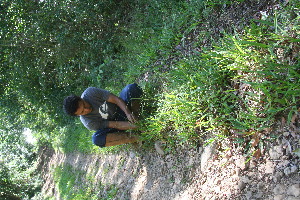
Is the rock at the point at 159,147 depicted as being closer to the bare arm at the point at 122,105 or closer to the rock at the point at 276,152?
the bare arm at the point at 122,105

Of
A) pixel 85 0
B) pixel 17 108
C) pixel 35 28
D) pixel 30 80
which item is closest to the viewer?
pixel 85 0

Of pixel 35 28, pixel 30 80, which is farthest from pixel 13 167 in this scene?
pixel 35 28

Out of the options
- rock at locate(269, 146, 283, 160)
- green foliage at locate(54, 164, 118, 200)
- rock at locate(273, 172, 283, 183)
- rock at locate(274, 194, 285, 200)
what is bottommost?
green foliage at locate(54, 164, 118, 200)

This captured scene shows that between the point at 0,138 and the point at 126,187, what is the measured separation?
9.41m

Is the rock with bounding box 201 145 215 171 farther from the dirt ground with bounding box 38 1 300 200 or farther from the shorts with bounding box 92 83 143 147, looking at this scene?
the shorts with bounding box 92 83 143 147

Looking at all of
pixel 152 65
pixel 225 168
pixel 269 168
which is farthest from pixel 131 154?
pixel 269 168

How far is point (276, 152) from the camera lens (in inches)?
81.9

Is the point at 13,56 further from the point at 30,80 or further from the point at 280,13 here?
the point at 280,13

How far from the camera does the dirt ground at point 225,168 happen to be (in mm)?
1999

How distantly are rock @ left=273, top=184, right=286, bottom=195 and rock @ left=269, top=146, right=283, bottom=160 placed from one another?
0.20m

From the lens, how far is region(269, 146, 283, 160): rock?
2.06m

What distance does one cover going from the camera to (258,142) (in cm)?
222

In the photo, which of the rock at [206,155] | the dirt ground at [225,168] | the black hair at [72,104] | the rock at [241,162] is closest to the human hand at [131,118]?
Answer: the dirt ground at [225,168]

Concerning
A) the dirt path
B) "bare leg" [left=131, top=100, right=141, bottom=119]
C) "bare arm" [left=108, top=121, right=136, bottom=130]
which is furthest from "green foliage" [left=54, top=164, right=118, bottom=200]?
"bare leg" [left=131, top=100, right=141, bottom=119]
